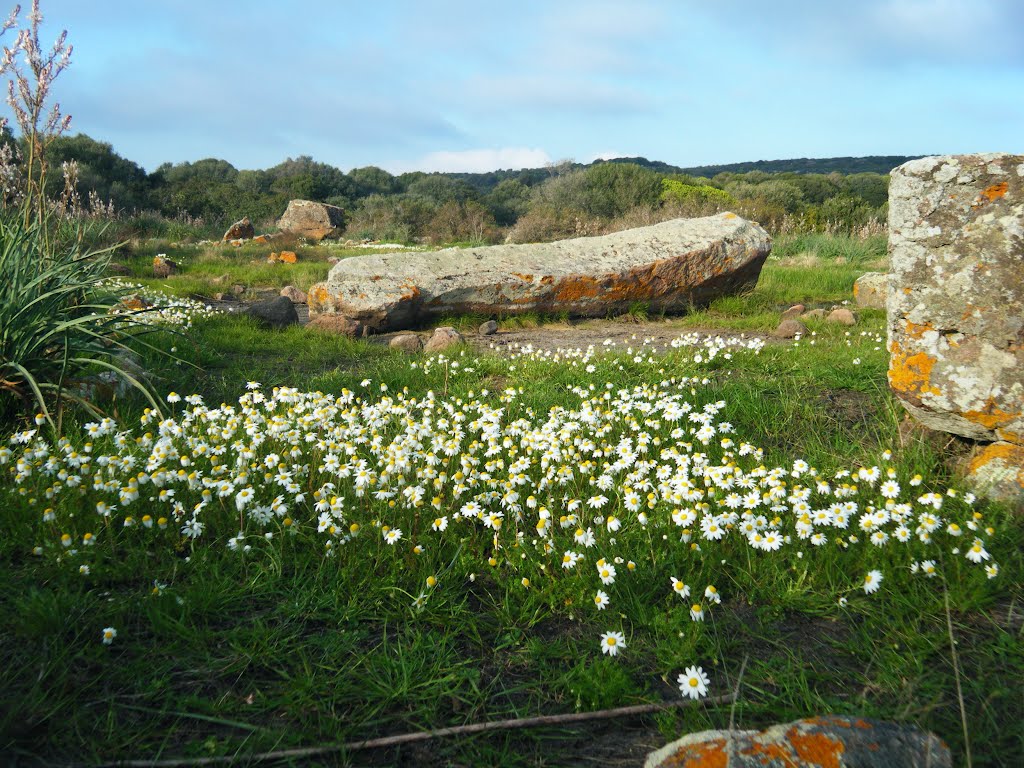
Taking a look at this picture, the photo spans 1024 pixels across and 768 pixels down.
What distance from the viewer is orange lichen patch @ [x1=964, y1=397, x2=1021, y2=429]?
3.41m

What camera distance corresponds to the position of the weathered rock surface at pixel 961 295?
339 centimetres

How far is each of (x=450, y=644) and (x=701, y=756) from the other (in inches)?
42.7

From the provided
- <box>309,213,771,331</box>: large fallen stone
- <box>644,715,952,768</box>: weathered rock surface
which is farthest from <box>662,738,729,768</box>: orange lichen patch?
<box>309,213,771,331</box>: large fallen stone

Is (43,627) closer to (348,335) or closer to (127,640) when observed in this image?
(127,640)

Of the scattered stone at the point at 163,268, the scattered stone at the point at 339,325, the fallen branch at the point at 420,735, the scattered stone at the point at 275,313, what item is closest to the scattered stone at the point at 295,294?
the scattered stone at the point at 275,313

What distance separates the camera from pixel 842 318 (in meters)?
7.83

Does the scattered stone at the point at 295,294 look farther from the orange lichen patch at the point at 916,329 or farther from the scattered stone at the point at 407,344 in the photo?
the orange lichen patch at the point at 916,329

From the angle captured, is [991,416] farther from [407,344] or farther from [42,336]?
[42,336]

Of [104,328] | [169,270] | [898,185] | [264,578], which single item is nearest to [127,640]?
[264,578]

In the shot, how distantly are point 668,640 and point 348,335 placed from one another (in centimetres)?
629

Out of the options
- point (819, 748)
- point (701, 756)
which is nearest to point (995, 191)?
point (819, 748)

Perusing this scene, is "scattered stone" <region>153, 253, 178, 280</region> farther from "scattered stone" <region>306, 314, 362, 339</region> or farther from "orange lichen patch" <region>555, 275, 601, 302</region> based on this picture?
"orange lichen patch" <region>555, 275, 601, 302</region>

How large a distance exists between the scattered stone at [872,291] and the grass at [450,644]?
6655mm

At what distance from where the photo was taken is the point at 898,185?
380cm
